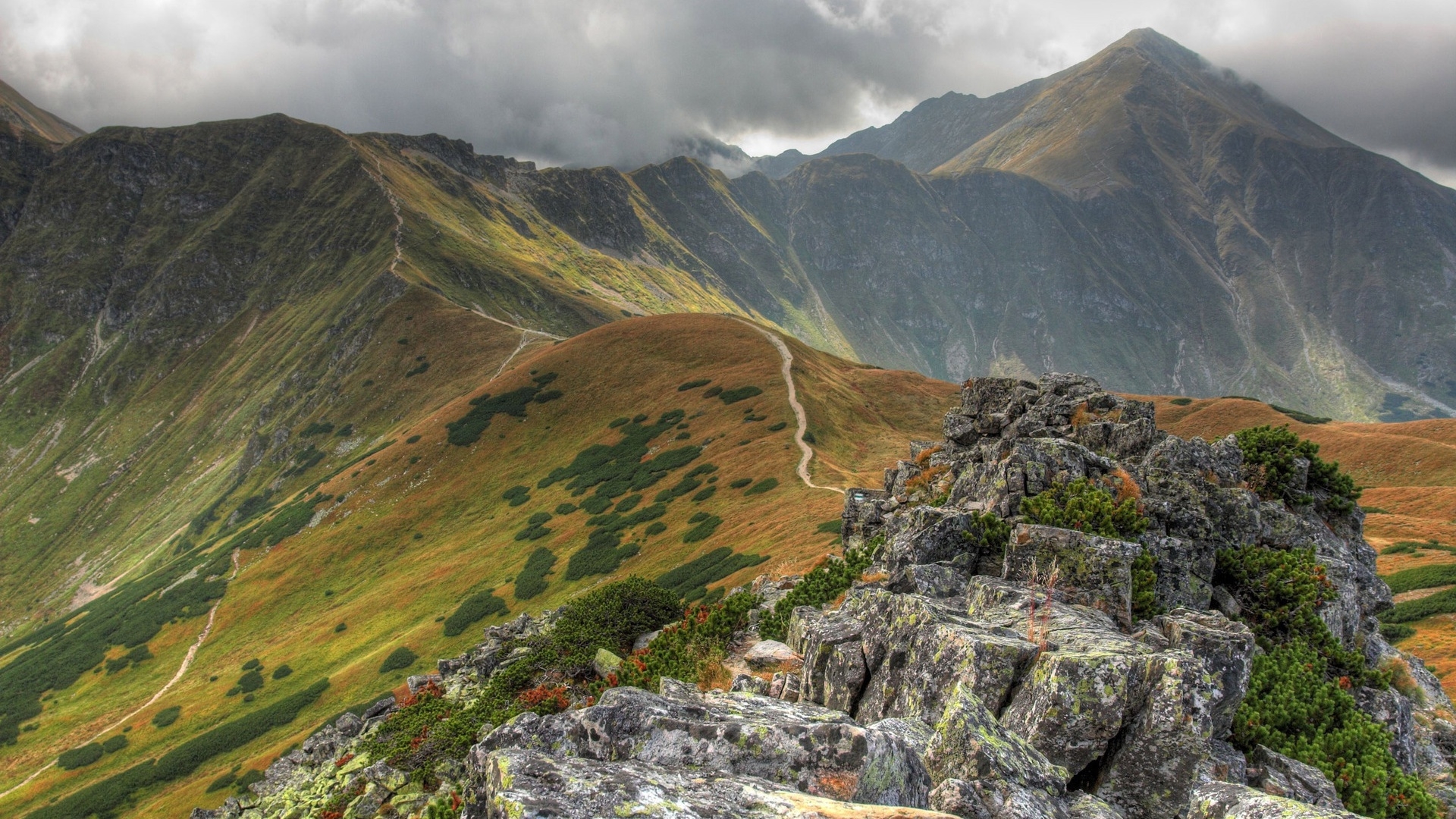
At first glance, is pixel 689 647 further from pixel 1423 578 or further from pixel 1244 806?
pixel 1423 578

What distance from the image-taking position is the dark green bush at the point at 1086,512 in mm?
16484

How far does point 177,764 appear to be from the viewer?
162 feet

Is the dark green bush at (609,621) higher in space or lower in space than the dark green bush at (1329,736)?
lower

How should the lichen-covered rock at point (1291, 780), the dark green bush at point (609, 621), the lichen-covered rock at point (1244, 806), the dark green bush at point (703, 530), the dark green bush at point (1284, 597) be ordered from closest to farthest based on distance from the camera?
the lichen-covered rock at point (1244, 806)
the lichen-covered rock at point (1291, 780)
the dark green bush at point (1284, 597)
the dark green bush at point (609, 621)
the dark green bush at point (703, 530)

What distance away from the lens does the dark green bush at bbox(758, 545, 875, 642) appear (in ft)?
66.8

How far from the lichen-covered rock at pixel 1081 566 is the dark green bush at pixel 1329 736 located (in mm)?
2569

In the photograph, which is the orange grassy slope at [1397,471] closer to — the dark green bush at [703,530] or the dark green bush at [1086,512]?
the dark green bush at [1086,512]

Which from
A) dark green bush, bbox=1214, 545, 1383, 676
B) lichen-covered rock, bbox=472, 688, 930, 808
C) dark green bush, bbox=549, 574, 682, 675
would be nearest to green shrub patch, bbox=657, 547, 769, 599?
dark green bush, bbox=549, 574, 682, 675

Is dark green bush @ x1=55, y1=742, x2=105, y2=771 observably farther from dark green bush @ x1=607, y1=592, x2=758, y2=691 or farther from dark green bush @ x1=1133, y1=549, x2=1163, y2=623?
dark green bush @ x1=1133, y1=549, x2=1163, y2=623

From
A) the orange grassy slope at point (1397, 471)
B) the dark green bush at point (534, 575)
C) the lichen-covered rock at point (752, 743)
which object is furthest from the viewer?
the dark green bush at point (534, 575)

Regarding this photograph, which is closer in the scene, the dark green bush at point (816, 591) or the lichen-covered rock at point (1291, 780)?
the lichen-covered rock at point (1291, 780)

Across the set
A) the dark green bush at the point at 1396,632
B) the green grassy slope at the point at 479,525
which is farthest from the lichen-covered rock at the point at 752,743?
the dark green bush at the point at 1396,632

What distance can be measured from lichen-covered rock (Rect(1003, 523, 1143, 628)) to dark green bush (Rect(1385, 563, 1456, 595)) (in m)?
40.8

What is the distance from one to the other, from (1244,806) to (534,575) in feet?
176
